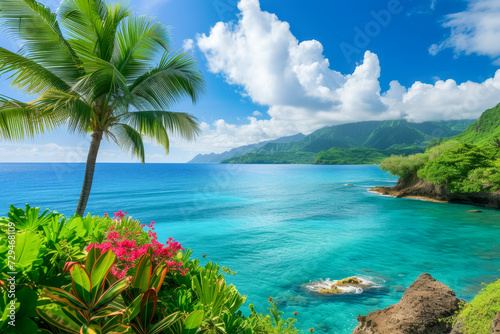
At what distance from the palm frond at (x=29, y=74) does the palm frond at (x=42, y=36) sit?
47 centimetres

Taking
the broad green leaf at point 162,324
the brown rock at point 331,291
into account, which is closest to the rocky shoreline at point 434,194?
the brown rock at point 331,291

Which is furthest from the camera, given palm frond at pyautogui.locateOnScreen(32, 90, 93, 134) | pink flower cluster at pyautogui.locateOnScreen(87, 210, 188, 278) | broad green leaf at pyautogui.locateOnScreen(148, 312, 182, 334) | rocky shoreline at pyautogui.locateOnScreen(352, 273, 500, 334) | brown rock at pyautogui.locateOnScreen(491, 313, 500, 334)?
palm frond at pyautogui.locateOnScreen(32, 90, 93, 134)

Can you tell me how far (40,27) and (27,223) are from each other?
21.7ft

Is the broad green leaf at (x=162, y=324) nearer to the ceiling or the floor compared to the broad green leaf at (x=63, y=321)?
nearer to the floor

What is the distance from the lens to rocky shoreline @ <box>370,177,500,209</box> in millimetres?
29578

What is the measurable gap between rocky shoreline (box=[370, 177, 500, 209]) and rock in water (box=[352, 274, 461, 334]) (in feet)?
107

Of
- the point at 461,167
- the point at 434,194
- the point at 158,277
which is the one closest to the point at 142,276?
the point at 158,277

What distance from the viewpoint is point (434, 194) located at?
36375 mm

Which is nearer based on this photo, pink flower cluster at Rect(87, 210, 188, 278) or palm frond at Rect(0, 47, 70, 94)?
pink flower cluster at Rect(87, 210, 188, 278)

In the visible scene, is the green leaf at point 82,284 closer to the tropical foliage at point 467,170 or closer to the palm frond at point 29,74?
the palm frond at point 29,74

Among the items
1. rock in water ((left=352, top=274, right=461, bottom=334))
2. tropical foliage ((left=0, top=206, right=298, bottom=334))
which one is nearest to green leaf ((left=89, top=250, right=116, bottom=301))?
tropical foliage ((left=0, top=206, right=298, bottom=334))

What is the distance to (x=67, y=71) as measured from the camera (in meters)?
7.87

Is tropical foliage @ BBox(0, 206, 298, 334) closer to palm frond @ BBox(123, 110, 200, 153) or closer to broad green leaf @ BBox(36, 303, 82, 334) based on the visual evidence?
broad green leaf @ BBox(36, 303, 82, 334)

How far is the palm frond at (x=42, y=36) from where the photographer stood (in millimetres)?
6613
